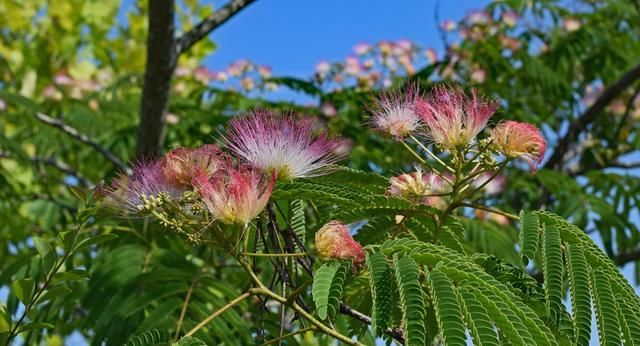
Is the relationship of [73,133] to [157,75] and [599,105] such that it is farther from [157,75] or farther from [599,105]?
[599,105]

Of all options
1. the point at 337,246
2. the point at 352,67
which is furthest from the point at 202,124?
the point at 337,246

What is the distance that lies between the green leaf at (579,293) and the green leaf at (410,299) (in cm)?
23

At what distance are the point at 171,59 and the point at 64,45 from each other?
4030 mm

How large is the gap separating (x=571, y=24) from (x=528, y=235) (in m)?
4.06

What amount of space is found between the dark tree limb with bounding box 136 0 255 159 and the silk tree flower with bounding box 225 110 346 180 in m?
1.51

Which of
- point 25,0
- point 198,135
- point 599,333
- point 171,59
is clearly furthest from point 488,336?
point 25,0

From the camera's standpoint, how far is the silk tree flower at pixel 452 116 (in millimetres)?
1310

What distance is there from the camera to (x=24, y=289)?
1318mm

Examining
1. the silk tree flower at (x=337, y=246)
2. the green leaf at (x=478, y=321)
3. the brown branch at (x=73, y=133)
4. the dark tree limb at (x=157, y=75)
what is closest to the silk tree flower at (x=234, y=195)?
the silk tree flower at (x=337, y=246)

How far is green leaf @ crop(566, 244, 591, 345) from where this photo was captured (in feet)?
3.77

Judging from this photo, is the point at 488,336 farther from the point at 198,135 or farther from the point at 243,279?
the point at 198,135

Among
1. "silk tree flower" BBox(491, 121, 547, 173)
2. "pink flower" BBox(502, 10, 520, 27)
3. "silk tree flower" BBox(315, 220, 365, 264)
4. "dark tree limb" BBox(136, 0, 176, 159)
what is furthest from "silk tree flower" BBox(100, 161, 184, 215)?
"pink flower" BBox(502, 10, 520, 27)

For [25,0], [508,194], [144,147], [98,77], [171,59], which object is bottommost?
[144,147]

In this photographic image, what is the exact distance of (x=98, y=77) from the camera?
6.51 m
